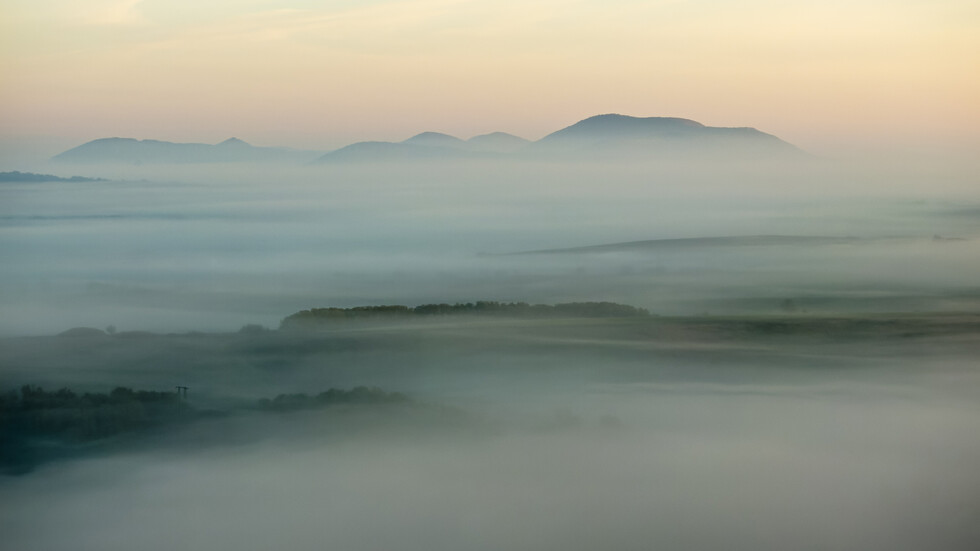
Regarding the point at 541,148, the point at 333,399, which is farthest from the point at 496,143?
the point at 333,399

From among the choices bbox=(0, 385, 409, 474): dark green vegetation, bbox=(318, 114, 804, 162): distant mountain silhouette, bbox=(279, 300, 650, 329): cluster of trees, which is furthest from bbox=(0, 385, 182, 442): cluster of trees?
bbox=(318, 114, 804, 162): distant mountain silhouette

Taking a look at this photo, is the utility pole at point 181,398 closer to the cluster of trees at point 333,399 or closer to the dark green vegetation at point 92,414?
the dark green vegetation at point 92,414

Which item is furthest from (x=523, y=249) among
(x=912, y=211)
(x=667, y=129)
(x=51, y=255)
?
(x=51, y=255)

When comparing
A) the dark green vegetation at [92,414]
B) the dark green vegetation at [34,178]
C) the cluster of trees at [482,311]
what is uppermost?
the dark green vegetation at [34,178]

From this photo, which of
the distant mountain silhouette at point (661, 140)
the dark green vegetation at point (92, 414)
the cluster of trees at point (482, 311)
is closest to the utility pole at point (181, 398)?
the dark green vegetation at point (92, 414)

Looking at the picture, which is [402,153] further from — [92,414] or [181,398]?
[92,414]
